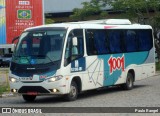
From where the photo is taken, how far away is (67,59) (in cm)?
1894

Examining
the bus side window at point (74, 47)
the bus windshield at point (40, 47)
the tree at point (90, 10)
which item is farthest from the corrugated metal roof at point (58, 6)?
the bus windshield at point (40, 47)

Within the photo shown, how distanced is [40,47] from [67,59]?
1031 millimetres

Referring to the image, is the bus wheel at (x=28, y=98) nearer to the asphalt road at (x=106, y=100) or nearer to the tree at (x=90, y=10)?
the asphalt road at (x=106, y=100)

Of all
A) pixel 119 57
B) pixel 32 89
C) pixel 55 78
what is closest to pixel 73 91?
pixel 55 78

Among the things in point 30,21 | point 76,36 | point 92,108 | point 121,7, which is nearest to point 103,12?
point 121,7

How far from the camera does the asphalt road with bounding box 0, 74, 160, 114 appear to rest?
701 inches

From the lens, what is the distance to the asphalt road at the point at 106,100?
58.4ft

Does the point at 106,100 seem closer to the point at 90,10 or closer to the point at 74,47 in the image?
the point at 74,47

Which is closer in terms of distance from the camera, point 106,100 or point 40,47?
point 40,47

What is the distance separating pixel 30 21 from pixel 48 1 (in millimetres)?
35273

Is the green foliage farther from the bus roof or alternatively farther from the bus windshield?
the bus windshield

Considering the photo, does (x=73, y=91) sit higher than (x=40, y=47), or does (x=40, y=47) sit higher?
(x=40, y=47)

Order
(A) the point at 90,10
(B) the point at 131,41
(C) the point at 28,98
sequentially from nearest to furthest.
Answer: (C) the point at 28,98, (B) the point at 131,41, (A) the point at 90,10

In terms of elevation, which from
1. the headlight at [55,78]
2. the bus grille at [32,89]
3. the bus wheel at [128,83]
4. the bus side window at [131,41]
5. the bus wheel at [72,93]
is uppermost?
the bus side window at [131,41]
